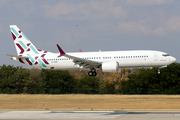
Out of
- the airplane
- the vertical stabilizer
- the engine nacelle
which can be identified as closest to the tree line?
the vertical stabilizer

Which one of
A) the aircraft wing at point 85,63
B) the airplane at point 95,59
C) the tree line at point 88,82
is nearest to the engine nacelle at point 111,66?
the airplane at point 95,59

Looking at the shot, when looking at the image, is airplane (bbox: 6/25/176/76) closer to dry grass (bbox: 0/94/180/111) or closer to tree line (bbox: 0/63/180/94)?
dry grass (bbox: 0/94/180/111)

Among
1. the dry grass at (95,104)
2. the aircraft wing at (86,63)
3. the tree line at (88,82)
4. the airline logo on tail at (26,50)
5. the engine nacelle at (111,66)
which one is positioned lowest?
the dry grass at (95,104)

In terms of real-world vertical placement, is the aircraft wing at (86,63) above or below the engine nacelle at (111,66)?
above

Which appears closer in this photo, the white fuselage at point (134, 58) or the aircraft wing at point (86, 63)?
the white fuselage at point (134, 58)

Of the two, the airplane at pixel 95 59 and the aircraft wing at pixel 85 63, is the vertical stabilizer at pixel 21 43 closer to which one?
the airplane at pixel 95 59

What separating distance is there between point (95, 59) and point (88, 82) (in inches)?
2300

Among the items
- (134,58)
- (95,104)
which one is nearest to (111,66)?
(134,58)

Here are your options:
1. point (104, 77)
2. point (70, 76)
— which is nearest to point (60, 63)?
point (70, 76)

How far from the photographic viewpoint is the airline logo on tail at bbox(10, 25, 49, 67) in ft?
176

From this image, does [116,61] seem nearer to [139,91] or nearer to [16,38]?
[16,38]

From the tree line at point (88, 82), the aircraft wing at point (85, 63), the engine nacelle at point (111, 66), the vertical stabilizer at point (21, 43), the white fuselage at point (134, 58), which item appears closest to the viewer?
the engine nacelle at point (111, 66)

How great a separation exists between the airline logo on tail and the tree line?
31.3 metres

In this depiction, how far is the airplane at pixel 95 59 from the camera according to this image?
1921 inches
